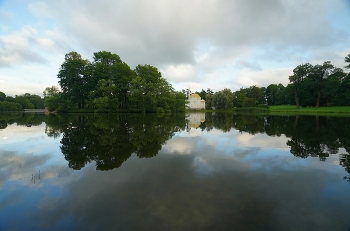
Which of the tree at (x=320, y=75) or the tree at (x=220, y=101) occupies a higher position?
the tree at (x=320, y=75)

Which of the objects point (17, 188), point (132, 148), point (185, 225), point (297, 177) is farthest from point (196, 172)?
point (17, 188)

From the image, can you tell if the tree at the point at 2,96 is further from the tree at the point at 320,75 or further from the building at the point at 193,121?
the tree at the point at 320,75

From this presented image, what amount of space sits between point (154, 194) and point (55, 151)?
7.65 meters

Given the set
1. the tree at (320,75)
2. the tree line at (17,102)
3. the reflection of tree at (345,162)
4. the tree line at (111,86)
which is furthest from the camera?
the tree line at (17,102)

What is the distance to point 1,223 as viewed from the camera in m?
3.83

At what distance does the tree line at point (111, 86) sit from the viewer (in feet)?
155

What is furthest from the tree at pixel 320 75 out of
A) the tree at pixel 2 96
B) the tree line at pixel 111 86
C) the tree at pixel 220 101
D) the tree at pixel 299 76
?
the tree at pixel 2 96

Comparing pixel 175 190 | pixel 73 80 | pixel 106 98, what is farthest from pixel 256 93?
pixel 175 190

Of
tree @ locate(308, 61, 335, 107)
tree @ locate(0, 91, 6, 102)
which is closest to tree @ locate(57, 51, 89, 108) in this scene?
tree @ locate(308, 61, 335, 107)

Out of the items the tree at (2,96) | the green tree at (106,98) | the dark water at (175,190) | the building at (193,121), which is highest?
the tree at (2,96)

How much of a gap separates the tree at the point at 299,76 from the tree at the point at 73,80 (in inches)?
2894

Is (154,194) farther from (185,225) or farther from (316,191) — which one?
(316,191)

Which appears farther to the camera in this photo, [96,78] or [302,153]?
[96,78]

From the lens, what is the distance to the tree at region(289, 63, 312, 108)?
221ft
